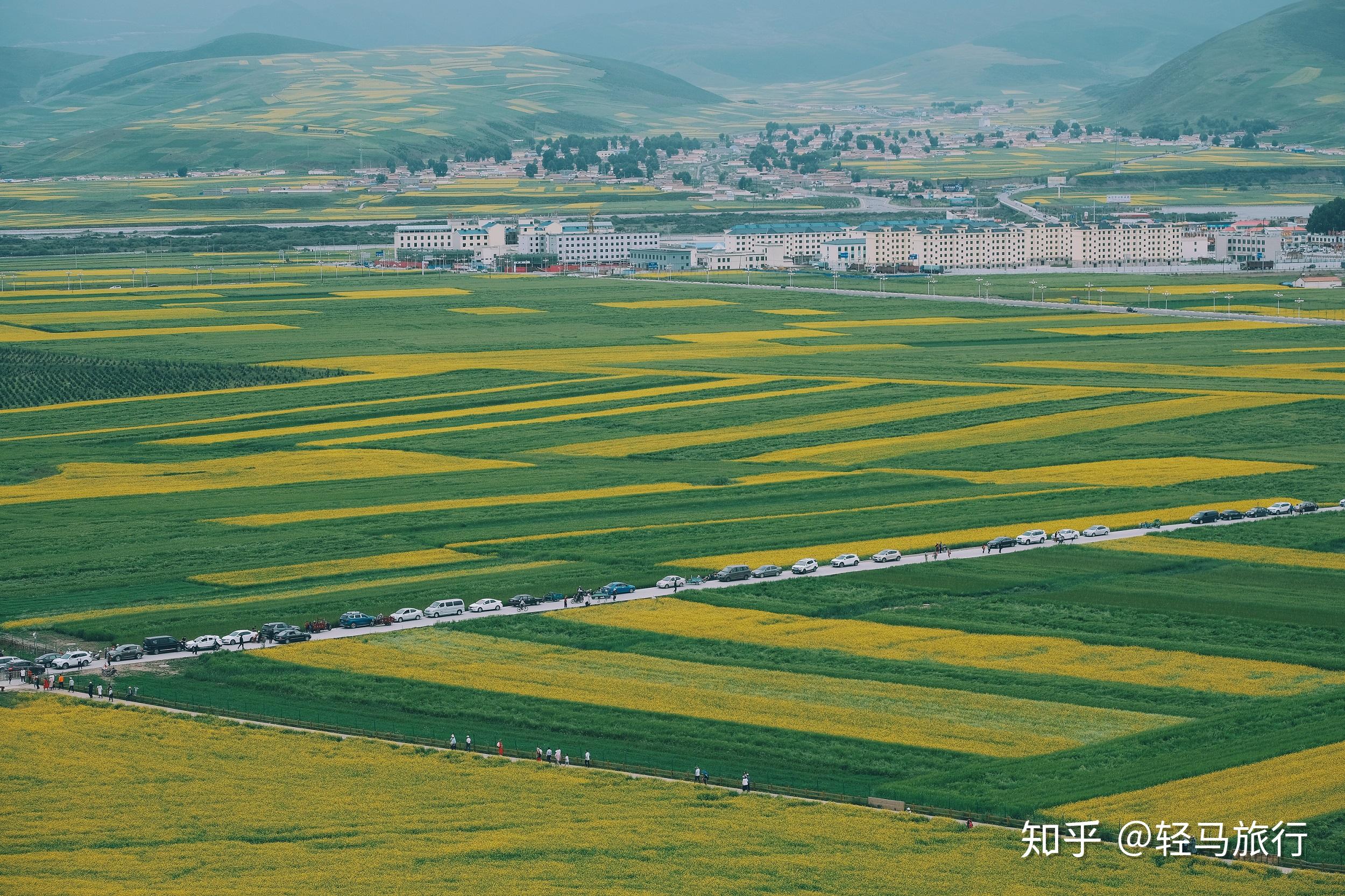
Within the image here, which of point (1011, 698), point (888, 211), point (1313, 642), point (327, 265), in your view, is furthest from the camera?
point (888, 211)

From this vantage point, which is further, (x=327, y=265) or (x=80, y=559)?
(x=327, y=265)

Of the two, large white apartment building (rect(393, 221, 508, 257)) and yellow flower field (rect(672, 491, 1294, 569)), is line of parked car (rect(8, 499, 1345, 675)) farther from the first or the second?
large white apartment building (rect(393, 221, 508, 257))

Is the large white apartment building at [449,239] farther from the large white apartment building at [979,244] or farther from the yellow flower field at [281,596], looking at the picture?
the yellow flower field at [281,596]

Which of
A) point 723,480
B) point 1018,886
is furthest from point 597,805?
point 723,480

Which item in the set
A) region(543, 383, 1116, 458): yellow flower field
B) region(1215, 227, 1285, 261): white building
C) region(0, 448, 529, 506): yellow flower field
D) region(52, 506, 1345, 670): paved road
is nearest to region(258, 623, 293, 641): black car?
region(52, 506, 1345, 670): paved road

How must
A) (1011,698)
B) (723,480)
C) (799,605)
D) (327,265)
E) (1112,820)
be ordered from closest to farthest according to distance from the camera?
(1112,820), (1011,698), (799,605), (723,480), (327,265)

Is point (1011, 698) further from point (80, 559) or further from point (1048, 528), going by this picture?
point (80, 559)
